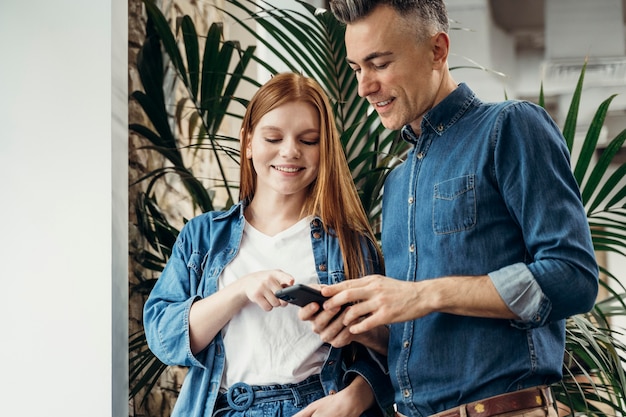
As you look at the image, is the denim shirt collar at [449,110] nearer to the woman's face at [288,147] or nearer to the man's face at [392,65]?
the man's face at [392,65]

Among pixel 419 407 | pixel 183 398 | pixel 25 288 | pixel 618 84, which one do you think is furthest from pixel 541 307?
pixel 618 84

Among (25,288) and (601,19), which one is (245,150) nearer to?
(25,288)

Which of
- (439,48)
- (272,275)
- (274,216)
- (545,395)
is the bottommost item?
(545,395)

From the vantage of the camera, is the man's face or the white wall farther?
the white wall

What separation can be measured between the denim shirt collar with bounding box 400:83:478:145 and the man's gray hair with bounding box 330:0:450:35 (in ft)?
0.50

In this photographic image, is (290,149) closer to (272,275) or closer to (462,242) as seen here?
(272,275)

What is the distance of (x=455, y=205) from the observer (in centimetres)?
152

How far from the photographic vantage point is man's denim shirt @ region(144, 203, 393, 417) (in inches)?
68.1

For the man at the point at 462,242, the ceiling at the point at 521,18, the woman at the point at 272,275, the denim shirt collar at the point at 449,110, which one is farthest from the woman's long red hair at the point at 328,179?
the ceiling at the point at 521,18

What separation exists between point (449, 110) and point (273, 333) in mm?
616

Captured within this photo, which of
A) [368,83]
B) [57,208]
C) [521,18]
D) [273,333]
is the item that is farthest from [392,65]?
[521,18]

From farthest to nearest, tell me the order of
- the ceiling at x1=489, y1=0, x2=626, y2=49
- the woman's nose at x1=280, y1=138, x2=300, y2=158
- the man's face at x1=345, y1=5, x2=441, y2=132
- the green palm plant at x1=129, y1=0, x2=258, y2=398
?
1. the ceiling at x1=489, y1=0, x2=626, y2=49
2. the green palm plant at x1=129, y1=0, x2=258, y2=398
3. the woman's nose at x1=280, y1=138, x2=300, y2=158
4. the man's face at x1=345, y1=5, x2=441, y2=132

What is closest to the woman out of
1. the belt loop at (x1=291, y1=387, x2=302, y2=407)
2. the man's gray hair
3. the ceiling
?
the belt loop at (x1=291, y1=387, x2=302, y2=407)

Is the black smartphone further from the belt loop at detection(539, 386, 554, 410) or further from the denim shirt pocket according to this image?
the belt loop at detection(539, 386, 554, 410)
